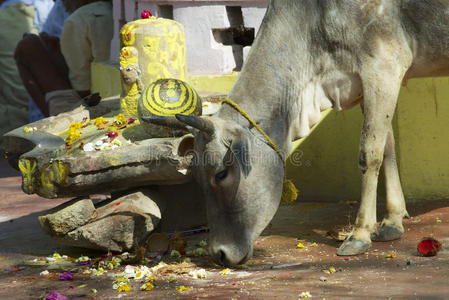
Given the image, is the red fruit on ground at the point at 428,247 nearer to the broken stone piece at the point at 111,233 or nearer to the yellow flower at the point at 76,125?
→ the broken stone piece at the point at 111,233

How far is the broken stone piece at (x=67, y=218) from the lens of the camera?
15.8 ft

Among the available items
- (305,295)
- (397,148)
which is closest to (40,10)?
(397,148)

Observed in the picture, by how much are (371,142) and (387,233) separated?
0.65m

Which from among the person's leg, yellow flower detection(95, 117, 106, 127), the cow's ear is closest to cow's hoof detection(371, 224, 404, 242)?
the cow's ear

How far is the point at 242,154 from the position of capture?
4289 millimetres

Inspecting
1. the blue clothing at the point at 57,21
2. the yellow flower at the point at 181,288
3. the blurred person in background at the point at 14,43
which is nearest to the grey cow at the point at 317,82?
the yellow flower at the point at 181,288

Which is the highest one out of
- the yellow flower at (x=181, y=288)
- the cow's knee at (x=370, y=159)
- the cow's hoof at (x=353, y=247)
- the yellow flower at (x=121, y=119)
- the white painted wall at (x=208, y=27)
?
the white painted wall at (x=208, y=27)

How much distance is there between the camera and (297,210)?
6.09 meters

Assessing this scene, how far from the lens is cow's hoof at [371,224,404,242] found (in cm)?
484

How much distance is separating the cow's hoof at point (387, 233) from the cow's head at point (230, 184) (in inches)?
35.3

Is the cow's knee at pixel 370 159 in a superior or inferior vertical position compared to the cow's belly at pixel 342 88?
inferior

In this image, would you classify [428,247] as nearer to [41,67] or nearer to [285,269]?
[285,269]

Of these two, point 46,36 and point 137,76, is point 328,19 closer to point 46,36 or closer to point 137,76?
point 137,76

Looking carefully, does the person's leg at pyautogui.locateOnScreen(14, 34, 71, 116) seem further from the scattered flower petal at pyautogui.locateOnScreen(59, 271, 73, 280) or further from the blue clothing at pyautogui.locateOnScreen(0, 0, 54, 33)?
the scattered flower petal at pyautogui.locateOnScreen(59, 271, 73, 280)
